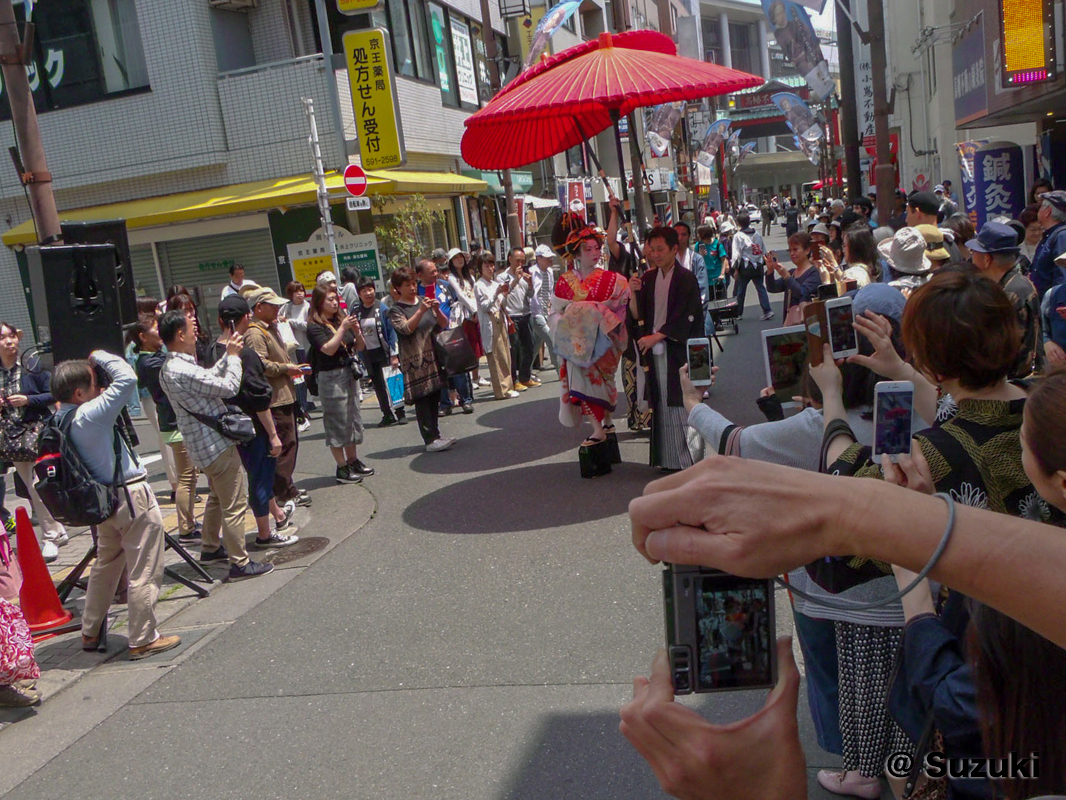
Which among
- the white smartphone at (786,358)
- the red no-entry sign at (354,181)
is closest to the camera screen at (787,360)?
the white smartphone at (786,358)

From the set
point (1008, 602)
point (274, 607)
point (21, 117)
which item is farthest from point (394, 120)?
point (1008, 602)

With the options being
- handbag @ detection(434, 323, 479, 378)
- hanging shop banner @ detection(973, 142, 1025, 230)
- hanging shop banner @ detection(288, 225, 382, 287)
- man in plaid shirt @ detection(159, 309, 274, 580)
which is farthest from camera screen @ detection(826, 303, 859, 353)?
hanging shop banner @ detection(973, 142, 1025, 230)

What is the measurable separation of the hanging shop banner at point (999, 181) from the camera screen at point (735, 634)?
1440cm

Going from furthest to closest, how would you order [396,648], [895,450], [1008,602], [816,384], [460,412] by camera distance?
1. [460,412]
2. [396,648]
3. [816,384]
4. [895,450]
5. [1008,602]

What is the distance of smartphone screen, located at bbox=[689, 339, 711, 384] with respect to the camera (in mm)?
3104

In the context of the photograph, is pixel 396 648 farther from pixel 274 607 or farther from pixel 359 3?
pixel 359 3

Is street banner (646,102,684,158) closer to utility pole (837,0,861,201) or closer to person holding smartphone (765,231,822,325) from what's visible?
utility pole (837,0,861,201)

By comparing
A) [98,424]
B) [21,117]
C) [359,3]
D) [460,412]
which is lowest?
[460,412]

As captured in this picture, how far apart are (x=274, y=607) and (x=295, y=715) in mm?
1447

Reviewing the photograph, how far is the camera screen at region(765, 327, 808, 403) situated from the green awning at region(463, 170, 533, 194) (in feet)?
58.8

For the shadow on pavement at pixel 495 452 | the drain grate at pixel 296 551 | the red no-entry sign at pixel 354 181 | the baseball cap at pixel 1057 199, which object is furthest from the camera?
the red no-entry sign at pixel 354 181

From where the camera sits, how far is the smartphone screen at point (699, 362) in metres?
3.10

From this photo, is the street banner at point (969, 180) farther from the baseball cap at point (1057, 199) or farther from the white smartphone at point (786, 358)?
the white smartphone at point (786, 358)

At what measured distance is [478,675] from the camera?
435 cm
